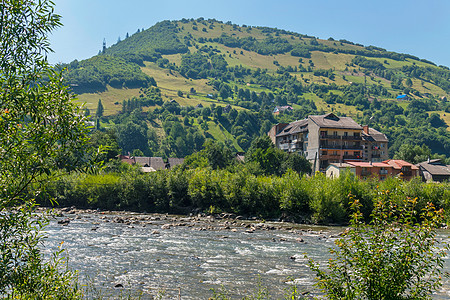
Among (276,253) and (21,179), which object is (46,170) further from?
(276,253)

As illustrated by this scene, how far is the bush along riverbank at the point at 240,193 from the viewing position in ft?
182

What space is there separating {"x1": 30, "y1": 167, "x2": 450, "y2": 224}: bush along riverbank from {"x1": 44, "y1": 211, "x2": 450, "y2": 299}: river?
616cm

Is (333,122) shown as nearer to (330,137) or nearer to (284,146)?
(330,137)

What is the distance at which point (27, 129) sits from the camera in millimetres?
10227

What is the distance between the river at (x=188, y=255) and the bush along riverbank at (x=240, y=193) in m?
6.16

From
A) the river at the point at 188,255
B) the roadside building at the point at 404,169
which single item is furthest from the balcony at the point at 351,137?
the river at the point at 188,255

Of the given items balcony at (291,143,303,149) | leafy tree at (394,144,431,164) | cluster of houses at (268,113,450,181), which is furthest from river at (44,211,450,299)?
leafy tree at (394,144,431,164)

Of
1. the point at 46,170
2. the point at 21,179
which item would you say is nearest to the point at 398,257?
the point at 46,170

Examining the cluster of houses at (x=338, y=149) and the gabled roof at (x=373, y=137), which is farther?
the gabled roof at (x=373, y=137)

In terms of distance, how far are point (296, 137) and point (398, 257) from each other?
118644mm

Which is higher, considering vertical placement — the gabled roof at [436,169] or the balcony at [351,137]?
the balcony at [351,137]

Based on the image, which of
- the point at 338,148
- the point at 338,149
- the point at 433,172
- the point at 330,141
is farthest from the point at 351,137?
the point at 433,172

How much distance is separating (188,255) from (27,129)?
23.0 meters

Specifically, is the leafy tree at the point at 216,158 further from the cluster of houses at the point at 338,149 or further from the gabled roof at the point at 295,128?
the gabled roof at the point at 295,128
